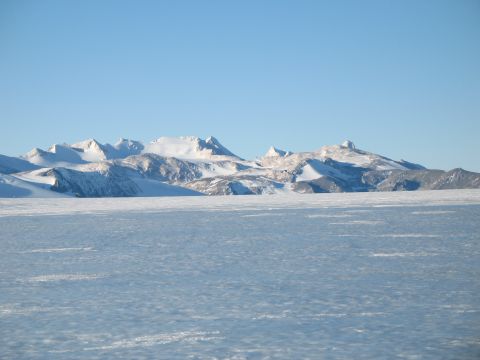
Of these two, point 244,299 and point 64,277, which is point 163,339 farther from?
point 64,277

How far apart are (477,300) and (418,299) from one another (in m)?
0.96

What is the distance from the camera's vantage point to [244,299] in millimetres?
10453

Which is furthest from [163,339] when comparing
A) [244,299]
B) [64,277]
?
[64,277]

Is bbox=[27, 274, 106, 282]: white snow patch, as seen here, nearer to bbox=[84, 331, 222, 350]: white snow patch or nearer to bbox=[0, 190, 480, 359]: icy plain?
bbox=[0, 190, 480, 359]: icy plain

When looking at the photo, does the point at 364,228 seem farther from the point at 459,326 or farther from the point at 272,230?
the point at 459,326

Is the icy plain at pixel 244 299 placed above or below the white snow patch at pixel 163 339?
above

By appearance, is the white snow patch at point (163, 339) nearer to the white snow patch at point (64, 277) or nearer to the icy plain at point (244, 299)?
the icy plain at point (244, 299)

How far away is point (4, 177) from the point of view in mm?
148625

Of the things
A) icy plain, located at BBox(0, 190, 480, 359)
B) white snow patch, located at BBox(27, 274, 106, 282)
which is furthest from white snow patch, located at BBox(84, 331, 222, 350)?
white snow patch, located at BBox(27, 274, 106, 282)

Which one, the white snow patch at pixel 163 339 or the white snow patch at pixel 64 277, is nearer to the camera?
the white snow patch at pixel 163 339

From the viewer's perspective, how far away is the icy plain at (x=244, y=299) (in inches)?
299

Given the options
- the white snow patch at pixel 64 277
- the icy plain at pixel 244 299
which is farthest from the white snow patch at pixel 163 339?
the white snow patch at pixel 64 277

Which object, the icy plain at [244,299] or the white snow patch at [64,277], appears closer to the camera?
the icy plain at [244,299]

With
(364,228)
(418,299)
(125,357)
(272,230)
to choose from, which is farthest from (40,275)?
(364,228)
